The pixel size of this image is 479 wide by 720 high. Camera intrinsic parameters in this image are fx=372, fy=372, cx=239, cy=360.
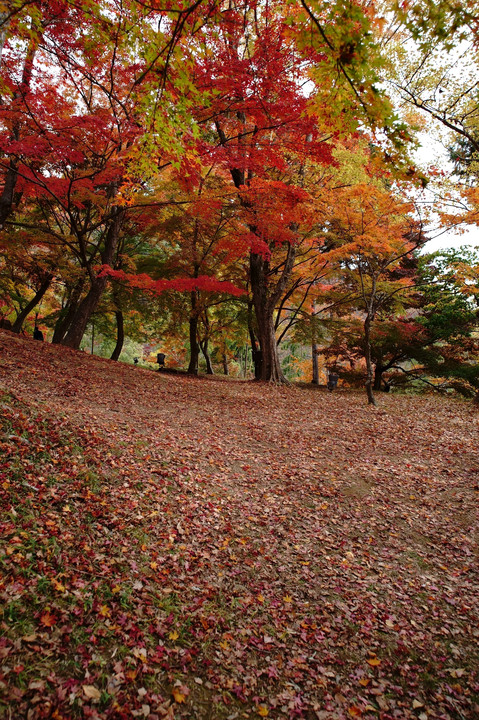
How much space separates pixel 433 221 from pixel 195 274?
9050 mm

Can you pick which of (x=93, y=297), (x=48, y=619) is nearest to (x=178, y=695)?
(x=48, y=619)

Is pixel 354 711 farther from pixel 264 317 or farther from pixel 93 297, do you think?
pixel 264 317

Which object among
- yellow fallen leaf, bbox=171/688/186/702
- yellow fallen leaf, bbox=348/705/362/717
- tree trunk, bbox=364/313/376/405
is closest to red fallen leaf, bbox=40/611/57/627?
yellow fallen leaf, bbox=171/688/186/702

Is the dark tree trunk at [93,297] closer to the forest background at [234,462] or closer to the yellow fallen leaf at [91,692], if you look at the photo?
the forest background at [234,462]

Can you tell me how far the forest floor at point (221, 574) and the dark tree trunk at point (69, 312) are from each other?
28.7 ft

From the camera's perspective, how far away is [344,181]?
1131 centimetres

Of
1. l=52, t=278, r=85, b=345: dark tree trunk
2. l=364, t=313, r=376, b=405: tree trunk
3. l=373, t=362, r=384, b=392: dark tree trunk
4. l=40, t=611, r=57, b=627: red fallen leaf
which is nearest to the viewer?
l=40, t=611, r=57, b=627: red fallen leaf

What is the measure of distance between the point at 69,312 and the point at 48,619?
16284 mm

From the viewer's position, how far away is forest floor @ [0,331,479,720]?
272 cm

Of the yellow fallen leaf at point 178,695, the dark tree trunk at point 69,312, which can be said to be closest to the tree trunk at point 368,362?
the yellow fallen leaf at point 178,695

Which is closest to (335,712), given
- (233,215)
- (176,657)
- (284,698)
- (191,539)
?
(284,698)

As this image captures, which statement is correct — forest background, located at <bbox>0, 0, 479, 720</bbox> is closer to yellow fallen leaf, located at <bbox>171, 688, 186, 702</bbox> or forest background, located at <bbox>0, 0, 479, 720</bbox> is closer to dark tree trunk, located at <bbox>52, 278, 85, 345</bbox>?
yellow fallen leaf, located at <bbox>171, 688, 186, 702</bbox>

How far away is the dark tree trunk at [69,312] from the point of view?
15386 millimetres

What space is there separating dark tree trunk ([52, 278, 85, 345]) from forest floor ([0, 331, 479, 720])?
344 inches
